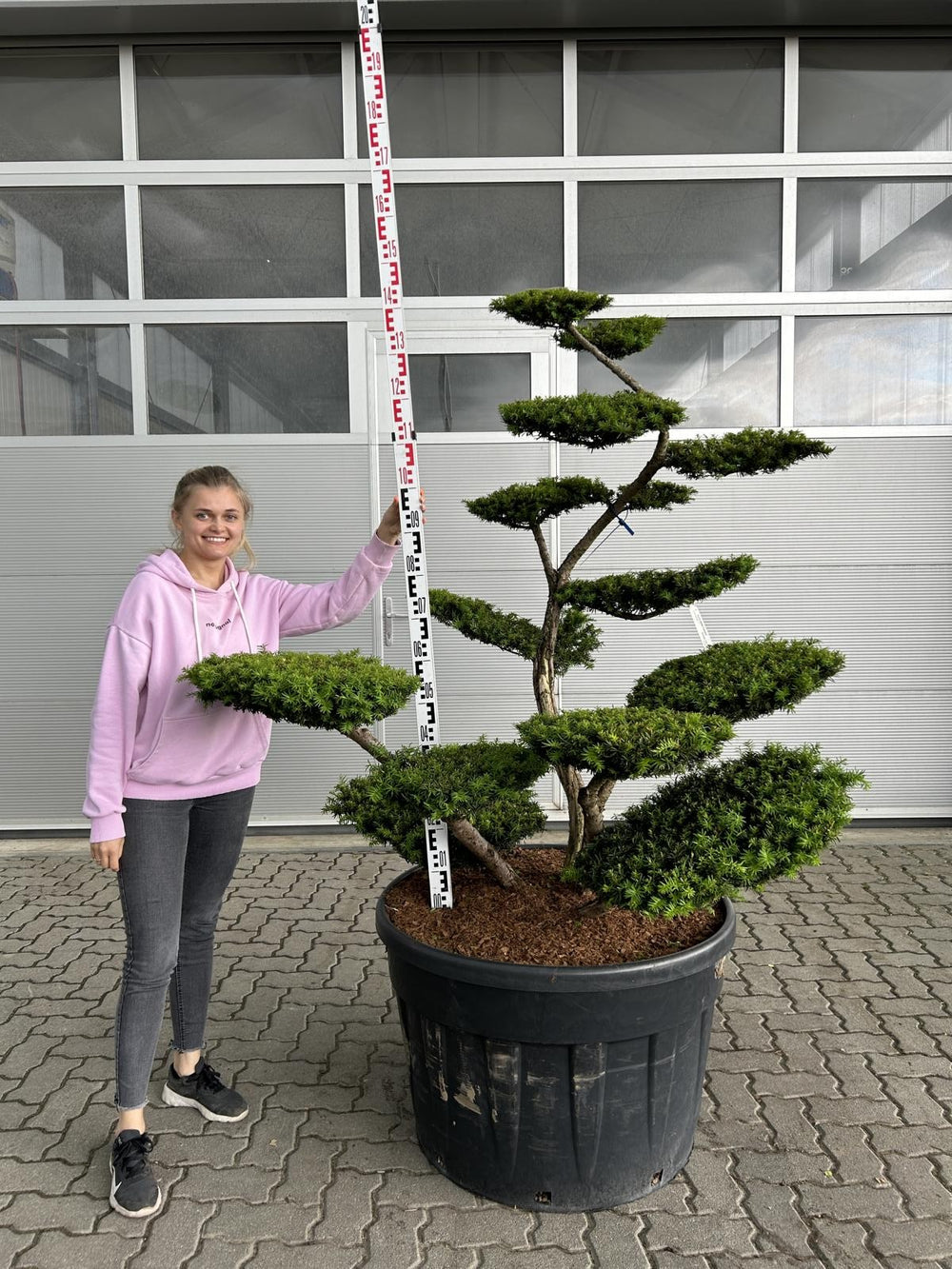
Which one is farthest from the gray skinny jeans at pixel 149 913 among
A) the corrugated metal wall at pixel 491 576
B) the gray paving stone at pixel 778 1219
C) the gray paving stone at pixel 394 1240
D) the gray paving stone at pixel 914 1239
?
the corrugated metal wall at pixel 491 576

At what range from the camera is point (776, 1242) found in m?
2.12

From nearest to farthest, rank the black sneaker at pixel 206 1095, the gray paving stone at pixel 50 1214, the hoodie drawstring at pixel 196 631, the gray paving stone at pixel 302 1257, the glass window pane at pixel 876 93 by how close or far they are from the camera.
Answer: the gray paving stone at pixel 302 1257 → the gray paving stone at pixel 50 1214 → the hoodie drawstring at pixel 196 631 → the black sneaker at pixel 206 1095 → the glass window pane at pixel 876 93

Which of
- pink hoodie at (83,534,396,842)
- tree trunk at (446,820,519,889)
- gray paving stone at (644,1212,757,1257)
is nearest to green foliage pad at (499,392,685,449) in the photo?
pink hoodie at (83,534,396,842)

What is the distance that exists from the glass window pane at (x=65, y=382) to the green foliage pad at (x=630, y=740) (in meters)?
3.78

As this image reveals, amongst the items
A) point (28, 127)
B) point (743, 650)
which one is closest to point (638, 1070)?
point (743, 650)

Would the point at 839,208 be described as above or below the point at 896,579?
above

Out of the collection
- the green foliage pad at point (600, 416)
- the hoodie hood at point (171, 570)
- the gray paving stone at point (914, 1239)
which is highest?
the green foliage pad at point (600, 416)

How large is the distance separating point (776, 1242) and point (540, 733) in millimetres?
1286

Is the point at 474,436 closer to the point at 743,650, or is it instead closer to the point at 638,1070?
the point at 743,650

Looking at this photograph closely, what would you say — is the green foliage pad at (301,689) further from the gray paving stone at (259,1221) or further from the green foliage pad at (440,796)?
the gray paving stone at (259,1221)

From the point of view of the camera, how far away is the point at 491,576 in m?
5.04

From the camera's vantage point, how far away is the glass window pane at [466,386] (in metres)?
4.93

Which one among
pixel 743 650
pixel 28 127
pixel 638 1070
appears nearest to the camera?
pixel 638 1070

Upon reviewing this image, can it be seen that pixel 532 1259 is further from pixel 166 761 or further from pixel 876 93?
pixel 876 93
